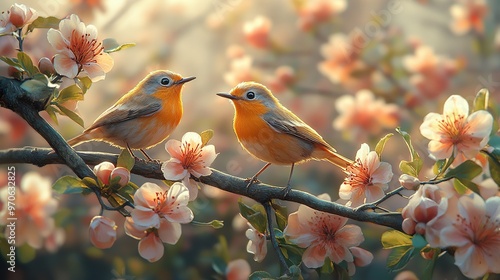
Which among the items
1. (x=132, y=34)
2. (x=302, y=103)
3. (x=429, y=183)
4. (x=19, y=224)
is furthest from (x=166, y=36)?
(x=429, y=183)

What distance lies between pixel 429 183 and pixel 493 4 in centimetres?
85

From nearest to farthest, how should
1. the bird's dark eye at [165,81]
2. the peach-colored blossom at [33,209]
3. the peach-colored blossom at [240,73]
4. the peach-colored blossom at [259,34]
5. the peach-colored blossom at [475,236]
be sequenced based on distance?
the peach-colored blossom at [475,236], the bird's dark eye at [165,81], the peach-colored blossom at [33,209], the peach-colored blossom at [240,73], the peach-colored blossom at [259,34]

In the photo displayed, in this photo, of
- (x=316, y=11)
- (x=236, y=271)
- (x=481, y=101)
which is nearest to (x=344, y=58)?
(x=316, y=11)

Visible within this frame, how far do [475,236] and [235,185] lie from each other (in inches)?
8.1

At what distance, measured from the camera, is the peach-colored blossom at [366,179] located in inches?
22.2

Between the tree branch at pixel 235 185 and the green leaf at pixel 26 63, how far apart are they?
8 cm

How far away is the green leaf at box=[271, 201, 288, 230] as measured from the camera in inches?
23.7

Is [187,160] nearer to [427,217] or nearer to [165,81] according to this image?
[165,81]

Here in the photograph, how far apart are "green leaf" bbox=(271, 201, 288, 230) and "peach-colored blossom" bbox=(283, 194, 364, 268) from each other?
17 mm

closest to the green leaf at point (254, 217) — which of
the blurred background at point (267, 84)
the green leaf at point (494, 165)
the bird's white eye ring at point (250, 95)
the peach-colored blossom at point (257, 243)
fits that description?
the peach-colored blossom at point (257, 243)

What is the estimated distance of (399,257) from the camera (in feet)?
1.78

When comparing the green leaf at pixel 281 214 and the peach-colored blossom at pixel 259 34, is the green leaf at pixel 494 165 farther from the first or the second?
the peach-colored blossom at pixel 259 34

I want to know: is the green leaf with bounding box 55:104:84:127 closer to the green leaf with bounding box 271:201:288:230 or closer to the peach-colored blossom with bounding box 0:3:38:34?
the peach-colored blossom with bounding box 0:3:38:34

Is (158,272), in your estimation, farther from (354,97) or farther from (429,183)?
→ (429,183)
